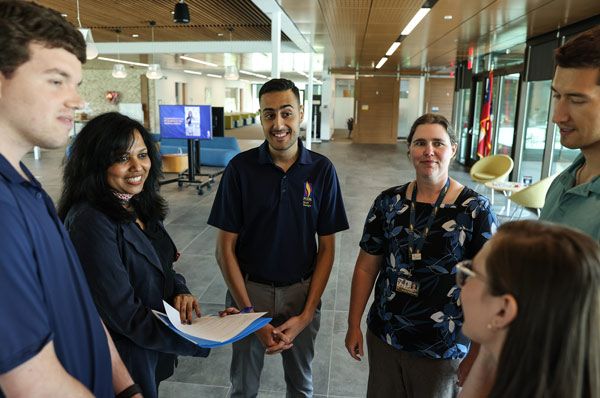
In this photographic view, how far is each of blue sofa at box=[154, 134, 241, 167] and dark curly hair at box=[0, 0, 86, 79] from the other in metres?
10.7

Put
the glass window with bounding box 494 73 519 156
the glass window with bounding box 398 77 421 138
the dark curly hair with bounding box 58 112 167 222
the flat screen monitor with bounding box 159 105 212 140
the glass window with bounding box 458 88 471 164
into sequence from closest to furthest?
1. the dark curly hair with bounding box 58 112 167 222
2. the flat screen monitor with bounding box 159 105 212 140
3. the glass window with bounding box 494 73 519 156
4. the glass window with bounding box 458 88 471 164
5. the glass window with bounding box 398 77 421 138

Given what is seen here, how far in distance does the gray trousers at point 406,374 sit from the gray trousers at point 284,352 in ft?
1.58

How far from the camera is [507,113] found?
1097 cm

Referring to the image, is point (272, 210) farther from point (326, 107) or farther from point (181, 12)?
point (326, 107)

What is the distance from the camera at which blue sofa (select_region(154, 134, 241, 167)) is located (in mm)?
11883

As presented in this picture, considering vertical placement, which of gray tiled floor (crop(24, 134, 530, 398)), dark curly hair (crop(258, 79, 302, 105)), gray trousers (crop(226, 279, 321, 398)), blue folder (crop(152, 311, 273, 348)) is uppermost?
dark curly hair (crop(258, 79, 302, 105))

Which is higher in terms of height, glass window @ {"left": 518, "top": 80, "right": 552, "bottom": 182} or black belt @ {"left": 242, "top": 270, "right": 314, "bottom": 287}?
glass window @ {"left": 518, "top": 80, "right": 552, "bottom": 182}

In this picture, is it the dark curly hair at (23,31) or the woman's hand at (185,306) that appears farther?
the woman's hand at (185,306)

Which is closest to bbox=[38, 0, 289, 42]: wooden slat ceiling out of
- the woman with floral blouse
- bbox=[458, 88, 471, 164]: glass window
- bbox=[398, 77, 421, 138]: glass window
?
bbox=[458, 88, 471, 164]: glass window

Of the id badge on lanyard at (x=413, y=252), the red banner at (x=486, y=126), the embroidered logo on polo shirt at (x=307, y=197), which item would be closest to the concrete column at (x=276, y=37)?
the embroidered logo on polo shirt at (x=307, y=197)

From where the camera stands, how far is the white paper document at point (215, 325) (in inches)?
62.3

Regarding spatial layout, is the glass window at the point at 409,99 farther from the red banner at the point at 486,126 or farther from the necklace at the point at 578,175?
the necklace at the point at 578,175

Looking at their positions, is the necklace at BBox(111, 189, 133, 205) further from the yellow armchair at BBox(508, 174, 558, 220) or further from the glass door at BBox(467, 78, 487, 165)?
the glass door at BBox(467, 78, 487, 165)

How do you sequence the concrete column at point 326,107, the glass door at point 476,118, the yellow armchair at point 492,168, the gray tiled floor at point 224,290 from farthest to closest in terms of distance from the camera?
the concrete column at point 326,107 < the glass door at point 476,118 < the yellow armchair at point 492,168 < the gray tiled floor at point 224,290
